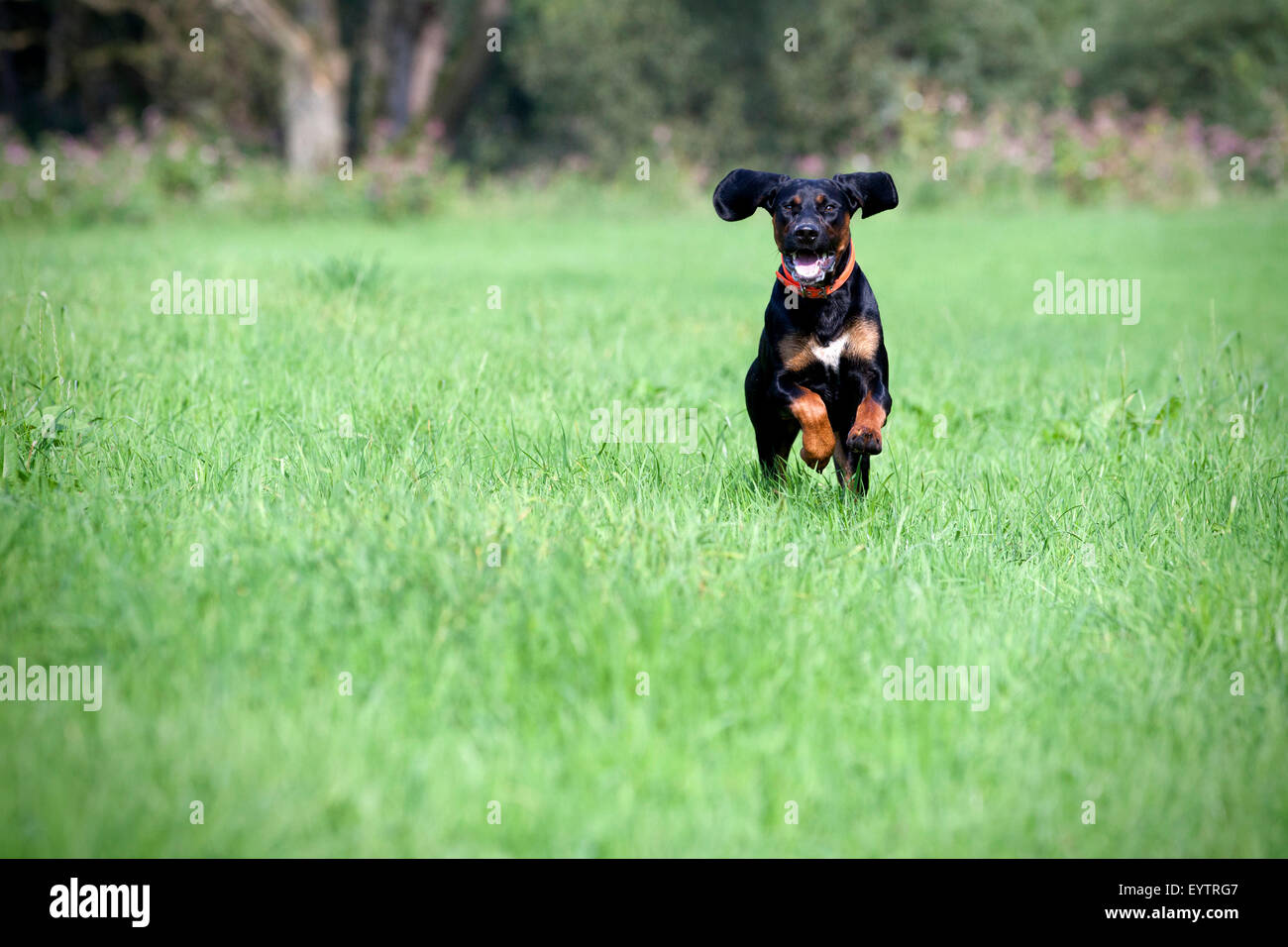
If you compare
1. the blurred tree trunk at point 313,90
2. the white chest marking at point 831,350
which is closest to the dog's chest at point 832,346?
the white chest marking at point 831,350

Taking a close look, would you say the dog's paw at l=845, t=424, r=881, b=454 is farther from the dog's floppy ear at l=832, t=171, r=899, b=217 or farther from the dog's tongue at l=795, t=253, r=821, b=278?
the dog's floppy ear at l=832, t=171, r=899, b=217

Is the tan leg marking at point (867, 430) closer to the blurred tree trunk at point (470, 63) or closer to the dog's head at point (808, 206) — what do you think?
the dog's head at point (808, 206)

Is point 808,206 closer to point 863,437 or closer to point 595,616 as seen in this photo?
point 863,437

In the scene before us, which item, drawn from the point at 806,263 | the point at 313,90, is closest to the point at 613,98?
the point at 313,90

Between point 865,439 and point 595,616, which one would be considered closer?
point 595,616

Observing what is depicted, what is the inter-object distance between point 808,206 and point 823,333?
42 cm

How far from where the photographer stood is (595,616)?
278 cm

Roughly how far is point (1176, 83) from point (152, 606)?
117 feet

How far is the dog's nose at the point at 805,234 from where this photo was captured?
3.70 m

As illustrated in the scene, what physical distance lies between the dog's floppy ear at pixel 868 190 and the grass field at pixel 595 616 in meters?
1.01

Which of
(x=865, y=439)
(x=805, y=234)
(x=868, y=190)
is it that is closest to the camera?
A: (x=805, y=234)

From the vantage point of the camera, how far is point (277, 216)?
18359mm

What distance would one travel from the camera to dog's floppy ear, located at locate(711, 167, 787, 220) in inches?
164
